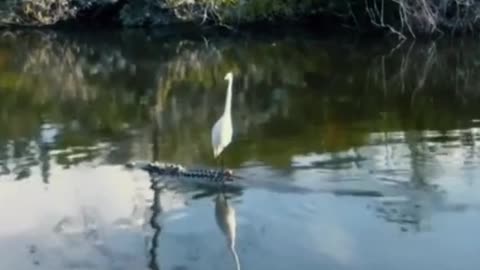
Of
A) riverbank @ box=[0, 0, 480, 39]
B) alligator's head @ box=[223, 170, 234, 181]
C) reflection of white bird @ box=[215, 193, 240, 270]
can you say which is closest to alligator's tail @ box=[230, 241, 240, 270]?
reflection of white bird @ box=[215, 193, 240, 270]

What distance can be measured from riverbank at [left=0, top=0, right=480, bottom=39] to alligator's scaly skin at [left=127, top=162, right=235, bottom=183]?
41.0 feet

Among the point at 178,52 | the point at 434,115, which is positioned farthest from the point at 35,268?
the point at 178,52

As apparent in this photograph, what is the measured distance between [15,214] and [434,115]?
6620 mm

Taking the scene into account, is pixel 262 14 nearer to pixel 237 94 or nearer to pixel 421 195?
pixel 237 94

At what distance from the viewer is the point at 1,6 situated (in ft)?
89.8

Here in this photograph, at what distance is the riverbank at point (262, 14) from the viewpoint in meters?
23.2

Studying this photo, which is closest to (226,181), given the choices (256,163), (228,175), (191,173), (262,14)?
(228,175)

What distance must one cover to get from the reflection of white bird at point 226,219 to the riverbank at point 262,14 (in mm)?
13364

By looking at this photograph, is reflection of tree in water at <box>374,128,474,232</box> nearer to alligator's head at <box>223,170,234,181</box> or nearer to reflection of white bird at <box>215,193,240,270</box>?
reflection of white bird at <box>215,193,240,270</box>

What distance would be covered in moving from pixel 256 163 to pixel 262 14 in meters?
15.0

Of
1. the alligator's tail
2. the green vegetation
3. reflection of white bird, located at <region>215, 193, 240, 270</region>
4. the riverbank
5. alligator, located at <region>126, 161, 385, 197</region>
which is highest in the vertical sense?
the riverbank

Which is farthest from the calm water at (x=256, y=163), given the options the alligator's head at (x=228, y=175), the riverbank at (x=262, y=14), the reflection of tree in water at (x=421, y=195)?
the riverbank at (x=262, y=14)

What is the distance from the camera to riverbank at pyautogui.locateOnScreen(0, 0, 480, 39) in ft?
76.3

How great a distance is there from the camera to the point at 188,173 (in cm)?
1084
